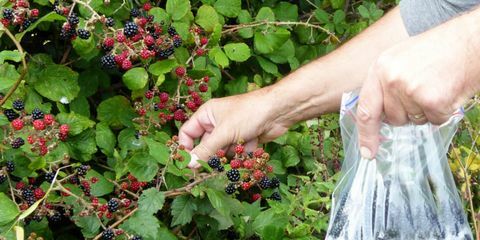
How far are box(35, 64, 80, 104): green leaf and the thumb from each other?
1.14 feet

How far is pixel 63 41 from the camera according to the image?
100 inches

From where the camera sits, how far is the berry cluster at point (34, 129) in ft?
6.62

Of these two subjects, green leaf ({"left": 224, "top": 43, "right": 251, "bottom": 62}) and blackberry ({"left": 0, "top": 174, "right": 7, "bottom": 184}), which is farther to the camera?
green leaf ({"left": 224, "top": 43, "right": 251, "bottom": 62})

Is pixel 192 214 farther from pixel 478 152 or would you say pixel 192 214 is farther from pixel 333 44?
pixel 478 152

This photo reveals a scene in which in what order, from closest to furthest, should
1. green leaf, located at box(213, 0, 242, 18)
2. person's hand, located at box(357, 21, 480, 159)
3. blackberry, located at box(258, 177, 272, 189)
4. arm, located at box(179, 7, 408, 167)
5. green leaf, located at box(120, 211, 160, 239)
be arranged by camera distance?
person's hand, located at box(357, 21, 480, 159) < green leaf, located at box(120, 211, 160, 239) < blackberry, located at box(258, 177, 272, 189) < arm, located at box(179, 7, 408, 167) < green leaf, located at box(213, 0, 242, 18)

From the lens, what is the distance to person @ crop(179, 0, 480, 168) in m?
1.64

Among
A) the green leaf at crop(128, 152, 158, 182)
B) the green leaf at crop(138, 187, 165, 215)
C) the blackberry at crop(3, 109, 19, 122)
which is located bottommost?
the green leaf at crop(138, 187, 165, 215)

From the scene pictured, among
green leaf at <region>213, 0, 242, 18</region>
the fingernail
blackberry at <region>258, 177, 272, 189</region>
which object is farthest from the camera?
green leaf at <region>213, 0, 242, 18</region>

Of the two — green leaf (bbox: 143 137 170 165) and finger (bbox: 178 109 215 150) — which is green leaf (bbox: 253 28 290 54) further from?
green leaf (bbox: 143 137 170 165)

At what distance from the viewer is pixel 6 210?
1931 mm

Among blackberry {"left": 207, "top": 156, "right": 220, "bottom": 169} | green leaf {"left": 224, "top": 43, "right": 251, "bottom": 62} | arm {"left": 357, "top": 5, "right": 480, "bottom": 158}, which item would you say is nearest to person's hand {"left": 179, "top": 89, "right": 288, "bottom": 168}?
green leaf {"left": 224, "top": 43, "right": 251, "bottom": 62}

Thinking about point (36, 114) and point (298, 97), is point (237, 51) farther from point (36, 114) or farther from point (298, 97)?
point (36, 114)

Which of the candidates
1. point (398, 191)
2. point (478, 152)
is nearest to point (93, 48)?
point (398, 191)

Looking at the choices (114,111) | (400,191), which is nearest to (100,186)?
(114,111)
